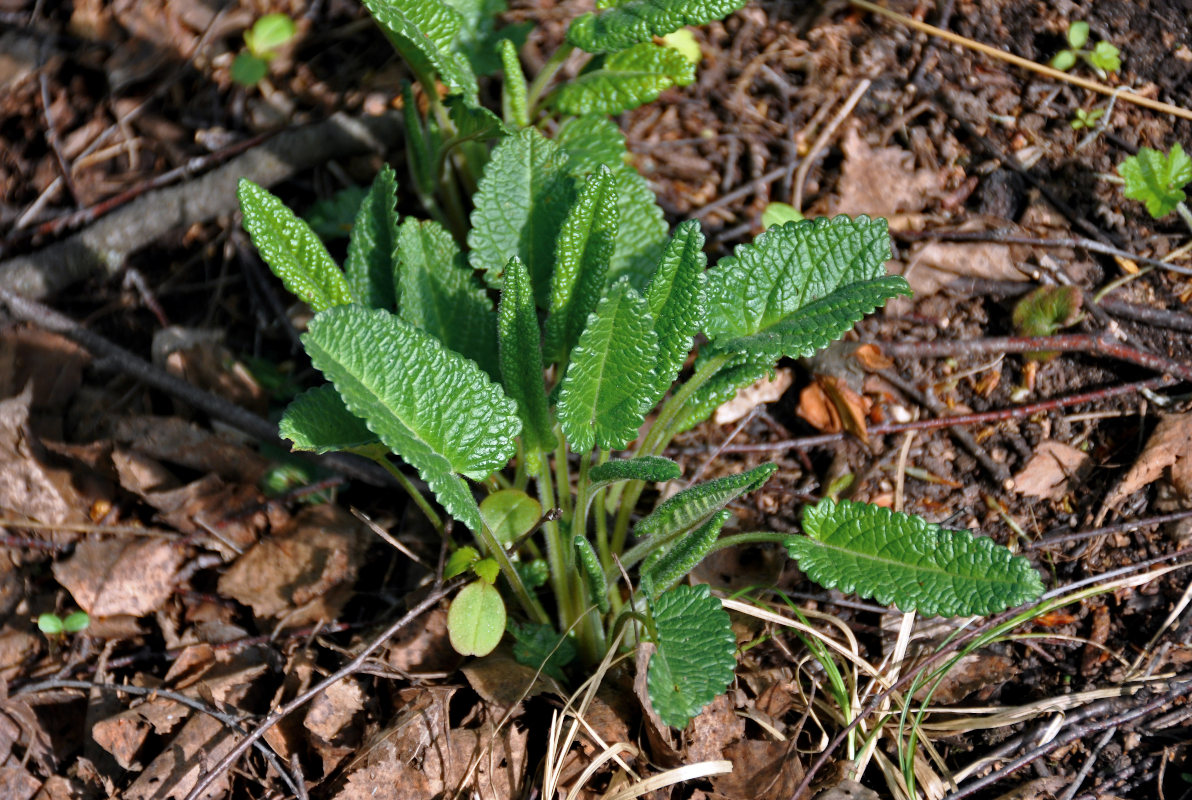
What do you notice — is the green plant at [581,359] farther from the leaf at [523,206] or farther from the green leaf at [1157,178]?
the green leaf at [1157,178]

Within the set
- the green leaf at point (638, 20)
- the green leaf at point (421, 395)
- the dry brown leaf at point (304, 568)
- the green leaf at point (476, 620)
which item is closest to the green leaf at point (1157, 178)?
the green leaf at point (638, 20)

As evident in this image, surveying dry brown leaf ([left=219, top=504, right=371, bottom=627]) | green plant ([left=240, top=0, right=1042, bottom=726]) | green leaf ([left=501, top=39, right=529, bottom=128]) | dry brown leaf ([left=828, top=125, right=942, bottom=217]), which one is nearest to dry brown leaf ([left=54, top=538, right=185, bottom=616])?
dry brown leaf ([left=219, top=504, right=371, bottom=627])

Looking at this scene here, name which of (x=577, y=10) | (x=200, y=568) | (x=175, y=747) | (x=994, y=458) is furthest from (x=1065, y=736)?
(x=577, y=10)

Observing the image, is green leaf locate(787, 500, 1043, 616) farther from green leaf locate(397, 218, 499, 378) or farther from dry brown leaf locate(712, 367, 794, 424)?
green leaf locate(397, 218, 499, 378)

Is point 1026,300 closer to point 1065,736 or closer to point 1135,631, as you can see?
point 1135,631

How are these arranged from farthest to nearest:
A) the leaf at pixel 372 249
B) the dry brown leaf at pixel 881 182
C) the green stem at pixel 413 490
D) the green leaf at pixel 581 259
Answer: the dry brown leaf at pixel 881 182, the leaf at pixel 372 249, the green stem at pixel 413 490, the green leaf at pixel 581 259
